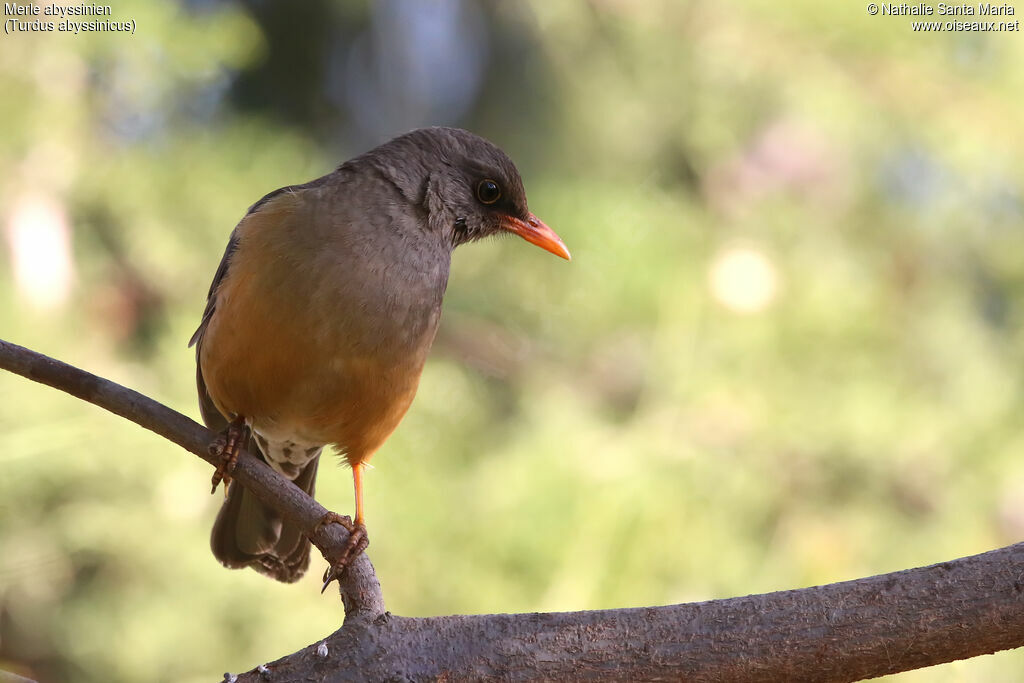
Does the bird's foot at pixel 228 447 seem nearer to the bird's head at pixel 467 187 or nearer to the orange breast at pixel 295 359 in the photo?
the orange breast at pixel 295 359

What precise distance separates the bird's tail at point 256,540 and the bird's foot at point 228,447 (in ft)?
1.57

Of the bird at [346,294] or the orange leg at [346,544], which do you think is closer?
the orange leg at [346,544]

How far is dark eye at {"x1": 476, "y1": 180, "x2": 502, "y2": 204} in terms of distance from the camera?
3.31 meters

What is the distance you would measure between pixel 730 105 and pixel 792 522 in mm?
2385

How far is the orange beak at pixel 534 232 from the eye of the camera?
339 cm

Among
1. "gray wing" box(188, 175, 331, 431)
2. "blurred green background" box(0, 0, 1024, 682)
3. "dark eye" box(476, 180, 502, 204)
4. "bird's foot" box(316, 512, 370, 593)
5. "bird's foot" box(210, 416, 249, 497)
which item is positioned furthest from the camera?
"blurred green background" box(0, 0, 1024, 682)

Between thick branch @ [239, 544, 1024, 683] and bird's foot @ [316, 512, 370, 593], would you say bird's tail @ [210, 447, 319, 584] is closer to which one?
bird's foot @ [316, 512, 370, 593]

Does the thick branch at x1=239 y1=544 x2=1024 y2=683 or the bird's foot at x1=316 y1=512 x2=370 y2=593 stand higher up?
the bird's foot at x1=316 y1=512 x2=370 y2=593

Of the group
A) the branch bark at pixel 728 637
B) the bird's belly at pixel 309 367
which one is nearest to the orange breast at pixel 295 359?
the bird's belly at pixel 309 367

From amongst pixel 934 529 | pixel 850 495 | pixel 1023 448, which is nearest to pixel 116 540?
pixel 850 495

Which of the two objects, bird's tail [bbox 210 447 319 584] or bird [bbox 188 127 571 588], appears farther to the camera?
bird's tail [bbox 210 447 319 584]

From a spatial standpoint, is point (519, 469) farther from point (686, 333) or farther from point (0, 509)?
point (0, 509)

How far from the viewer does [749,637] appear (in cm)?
196

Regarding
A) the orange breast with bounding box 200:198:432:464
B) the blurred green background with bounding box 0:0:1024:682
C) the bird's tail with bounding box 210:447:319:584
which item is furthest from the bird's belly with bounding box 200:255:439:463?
the blurred green background with bounding box 0:0:1024:682
